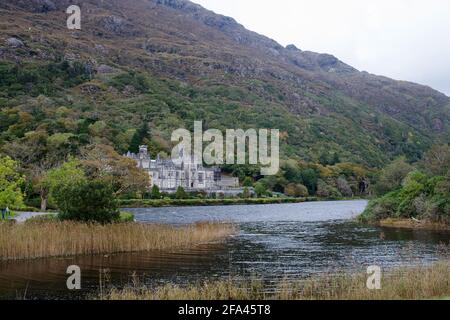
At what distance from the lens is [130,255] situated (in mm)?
28062

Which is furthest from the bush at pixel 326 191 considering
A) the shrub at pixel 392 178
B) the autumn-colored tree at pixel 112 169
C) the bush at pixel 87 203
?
the bush at pixel 87 203

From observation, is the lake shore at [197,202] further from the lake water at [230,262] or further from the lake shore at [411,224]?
the lake water at [230,262]

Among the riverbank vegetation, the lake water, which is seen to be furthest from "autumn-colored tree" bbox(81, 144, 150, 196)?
the riverbank vegetation

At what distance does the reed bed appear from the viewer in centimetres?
2572

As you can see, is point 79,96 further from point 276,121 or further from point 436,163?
point 436,163

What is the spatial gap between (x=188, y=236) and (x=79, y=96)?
135618mm

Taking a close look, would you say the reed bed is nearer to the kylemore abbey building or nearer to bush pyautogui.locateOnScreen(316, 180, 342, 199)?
the kylemore abbey building

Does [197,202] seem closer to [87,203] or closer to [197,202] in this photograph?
[197,202]

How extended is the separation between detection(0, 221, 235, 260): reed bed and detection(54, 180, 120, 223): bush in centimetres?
137

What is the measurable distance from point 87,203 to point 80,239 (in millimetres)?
3772

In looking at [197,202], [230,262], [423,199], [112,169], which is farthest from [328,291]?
[197,202]

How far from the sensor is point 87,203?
30.8 meters
